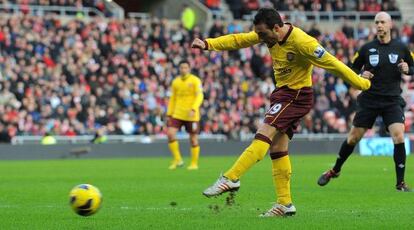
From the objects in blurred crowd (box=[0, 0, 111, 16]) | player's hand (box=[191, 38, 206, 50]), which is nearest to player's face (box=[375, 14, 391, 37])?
player's hand (box=[191, 38, 206, 50])

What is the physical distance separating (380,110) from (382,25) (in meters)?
1.28

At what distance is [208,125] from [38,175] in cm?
1485

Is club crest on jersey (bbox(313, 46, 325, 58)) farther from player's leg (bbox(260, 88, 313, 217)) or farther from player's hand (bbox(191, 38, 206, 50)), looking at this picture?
player's hand (bbox(191, 38, 206, 50))

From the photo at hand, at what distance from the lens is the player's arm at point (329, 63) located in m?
9.63

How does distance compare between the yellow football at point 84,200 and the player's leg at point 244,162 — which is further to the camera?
the yellow football at point 84,200

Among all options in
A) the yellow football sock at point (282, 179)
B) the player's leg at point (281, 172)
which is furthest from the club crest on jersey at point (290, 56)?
the yellow football sock at point (282, 179)

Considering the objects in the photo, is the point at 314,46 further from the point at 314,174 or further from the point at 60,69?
the point at 60,69

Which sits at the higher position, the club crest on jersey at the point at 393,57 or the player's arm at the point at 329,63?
the player's arm at the point at 329,63

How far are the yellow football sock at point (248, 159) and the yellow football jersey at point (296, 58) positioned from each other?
808 mm

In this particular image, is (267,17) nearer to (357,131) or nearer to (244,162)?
(244,162)

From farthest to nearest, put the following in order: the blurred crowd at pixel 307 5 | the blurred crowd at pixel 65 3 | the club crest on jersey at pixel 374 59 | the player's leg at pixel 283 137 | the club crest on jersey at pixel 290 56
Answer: the blurred crowd at pixel 307 5
the blurred crowd at pixel 65 3
the club crest on jersey at pixel 374 59
the player's leg at pixel 283 137
the club crest on jersey at pixel 290 56

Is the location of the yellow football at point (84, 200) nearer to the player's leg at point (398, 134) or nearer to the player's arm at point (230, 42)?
the player's arm at point (230, 42)

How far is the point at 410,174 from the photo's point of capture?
1858 centimetres

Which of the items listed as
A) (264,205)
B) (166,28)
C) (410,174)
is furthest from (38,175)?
(166,28)
